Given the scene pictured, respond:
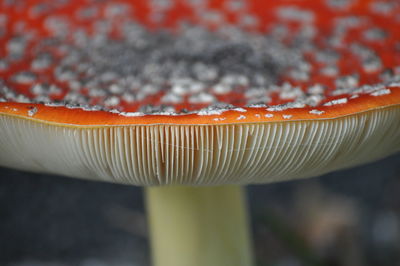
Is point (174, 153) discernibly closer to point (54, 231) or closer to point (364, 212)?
point (54, 231)

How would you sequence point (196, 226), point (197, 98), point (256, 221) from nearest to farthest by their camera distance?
point (197, 98) → point (196, 226) → point (256, 221)

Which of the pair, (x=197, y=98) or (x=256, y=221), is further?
(x=256, y=221)

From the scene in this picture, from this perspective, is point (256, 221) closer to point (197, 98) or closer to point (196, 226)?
point (196, 226)

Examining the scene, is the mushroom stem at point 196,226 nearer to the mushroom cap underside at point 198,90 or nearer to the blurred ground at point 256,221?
the mushroom cap underside at point 198,90

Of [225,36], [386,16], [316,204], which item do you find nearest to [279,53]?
[225,36]

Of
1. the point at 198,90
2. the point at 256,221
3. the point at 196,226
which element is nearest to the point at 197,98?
the point at 198,90

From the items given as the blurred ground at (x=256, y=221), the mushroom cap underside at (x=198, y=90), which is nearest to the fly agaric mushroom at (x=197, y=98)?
the mushroom cap underside at (x=198, y=90)
